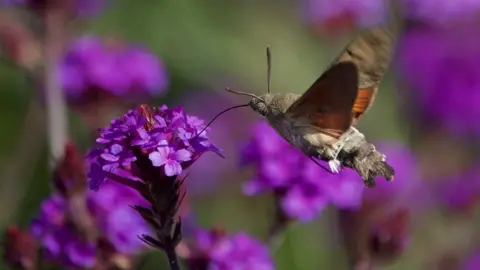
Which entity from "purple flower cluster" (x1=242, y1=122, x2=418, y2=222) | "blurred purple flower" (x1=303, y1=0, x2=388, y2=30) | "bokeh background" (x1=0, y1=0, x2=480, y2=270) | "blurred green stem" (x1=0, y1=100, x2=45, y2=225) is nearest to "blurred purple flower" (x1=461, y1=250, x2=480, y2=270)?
"bokeh background" (x1=0, y1=0, x2=480, y2=270)

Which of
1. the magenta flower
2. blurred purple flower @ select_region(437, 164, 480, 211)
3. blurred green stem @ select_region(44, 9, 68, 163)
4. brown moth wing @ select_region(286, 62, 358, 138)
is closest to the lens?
the magenta flower

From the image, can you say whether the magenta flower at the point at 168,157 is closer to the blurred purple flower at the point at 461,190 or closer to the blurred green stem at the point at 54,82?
the blurred green stem at the point at 54,82

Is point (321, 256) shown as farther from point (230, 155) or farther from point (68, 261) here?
point (68, 261)

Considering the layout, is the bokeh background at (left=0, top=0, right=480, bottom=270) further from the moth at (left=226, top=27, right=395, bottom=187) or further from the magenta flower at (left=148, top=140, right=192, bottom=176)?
A: the magenta flower at (left=148, top=140, right=192, bottom=176)

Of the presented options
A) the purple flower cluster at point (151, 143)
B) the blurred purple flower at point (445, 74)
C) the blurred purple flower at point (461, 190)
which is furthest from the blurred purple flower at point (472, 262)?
the purple flower cluster at point (151, 143)

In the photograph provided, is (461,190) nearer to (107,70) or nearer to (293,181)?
(293,181)

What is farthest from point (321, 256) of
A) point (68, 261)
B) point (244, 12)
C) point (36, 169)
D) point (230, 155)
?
point (244, 12)

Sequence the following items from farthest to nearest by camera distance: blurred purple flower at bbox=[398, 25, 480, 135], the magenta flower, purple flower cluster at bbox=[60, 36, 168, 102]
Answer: blurred purple flower at bbox=[398, 25, 480, 135] < purple flower cluster at bbox=[60, 36, 168, 102] < the magenta flower
